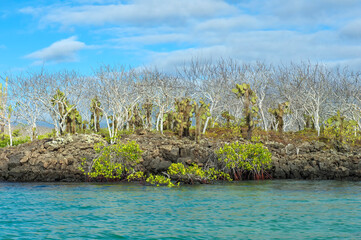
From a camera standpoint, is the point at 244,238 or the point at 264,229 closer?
the point at 244,238

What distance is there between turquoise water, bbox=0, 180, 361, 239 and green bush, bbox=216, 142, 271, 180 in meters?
1.36

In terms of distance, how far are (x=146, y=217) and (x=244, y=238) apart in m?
4.04

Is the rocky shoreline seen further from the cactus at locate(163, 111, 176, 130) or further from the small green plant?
the cactus at locate(163, 111, 176, 130)

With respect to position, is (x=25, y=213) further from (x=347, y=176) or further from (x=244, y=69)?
(x=244, y=69)

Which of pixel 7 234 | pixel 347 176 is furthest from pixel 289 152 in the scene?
pixel 7 234

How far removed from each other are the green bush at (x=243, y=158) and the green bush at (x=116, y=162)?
4762 millimetres

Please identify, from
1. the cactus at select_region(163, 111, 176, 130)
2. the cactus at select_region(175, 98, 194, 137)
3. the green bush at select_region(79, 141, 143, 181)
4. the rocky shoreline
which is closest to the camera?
the green bush at select_region(79, 141, 143, 181)

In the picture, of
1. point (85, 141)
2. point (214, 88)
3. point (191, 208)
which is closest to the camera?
point (191, 208)

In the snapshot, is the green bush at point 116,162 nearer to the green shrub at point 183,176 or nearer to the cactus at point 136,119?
the green shrub at point 183,176

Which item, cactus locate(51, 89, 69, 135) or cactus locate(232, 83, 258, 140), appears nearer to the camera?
cactus locate(232, 83, 258, 140)

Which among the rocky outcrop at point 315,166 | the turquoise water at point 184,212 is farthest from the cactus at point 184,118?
the turquoise water at point 184,212

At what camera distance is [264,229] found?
1333 cm

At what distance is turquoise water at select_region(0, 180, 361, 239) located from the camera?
42.2 ft

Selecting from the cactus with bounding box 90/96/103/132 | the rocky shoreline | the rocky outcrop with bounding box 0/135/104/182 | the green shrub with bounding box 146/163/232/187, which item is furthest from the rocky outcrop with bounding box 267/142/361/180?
the cactus with bounding box 90/96/103/132
